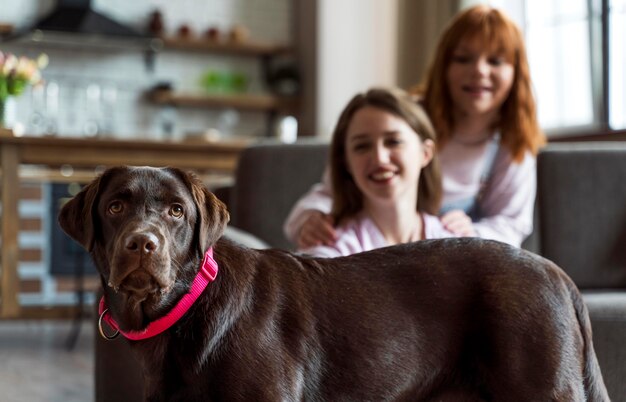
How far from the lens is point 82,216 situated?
1365mm

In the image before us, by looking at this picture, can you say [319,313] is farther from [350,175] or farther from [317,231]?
[350,175]

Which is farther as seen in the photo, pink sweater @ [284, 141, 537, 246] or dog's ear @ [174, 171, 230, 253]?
pink sweater @ [284, 141, 537, 246]

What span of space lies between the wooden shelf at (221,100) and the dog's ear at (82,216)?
246 inches

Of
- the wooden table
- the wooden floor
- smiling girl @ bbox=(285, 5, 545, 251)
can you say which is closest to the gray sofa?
smiling girl @ bbox=(285, 5, 545, 251)

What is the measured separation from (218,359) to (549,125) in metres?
4.45

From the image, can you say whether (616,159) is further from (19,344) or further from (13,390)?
(19,344)

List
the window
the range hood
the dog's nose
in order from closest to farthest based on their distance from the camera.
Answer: the dog's nose
the window
the range hood

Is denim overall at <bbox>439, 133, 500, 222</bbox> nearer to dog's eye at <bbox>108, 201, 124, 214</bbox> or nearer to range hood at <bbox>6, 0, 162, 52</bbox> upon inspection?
dog's eye at <bbox>108, 201, 124, 214</bbox>

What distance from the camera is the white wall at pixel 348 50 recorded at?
23.9 ft

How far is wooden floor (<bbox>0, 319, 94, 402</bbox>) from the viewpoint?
3.32 meters

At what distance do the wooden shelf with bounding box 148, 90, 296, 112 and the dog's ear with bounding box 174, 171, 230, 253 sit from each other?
6.28 m

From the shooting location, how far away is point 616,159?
2930mm

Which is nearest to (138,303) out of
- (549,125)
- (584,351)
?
(584,351)

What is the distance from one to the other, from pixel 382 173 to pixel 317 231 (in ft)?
0.73
